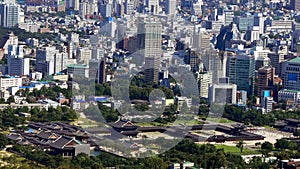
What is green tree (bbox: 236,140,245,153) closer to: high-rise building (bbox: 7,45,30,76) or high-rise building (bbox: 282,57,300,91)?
high-rise building (bbox: 282,57,300,91)

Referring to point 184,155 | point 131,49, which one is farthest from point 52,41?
point 184,155

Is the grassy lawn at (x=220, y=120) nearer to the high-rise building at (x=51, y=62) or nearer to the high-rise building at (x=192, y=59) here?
the high-rise building at (x=192, y=59)

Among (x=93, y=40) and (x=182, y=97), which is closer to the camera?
(x=182, y=97)

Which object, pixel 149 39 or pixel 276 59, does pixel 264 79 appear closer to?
pixel 276 59

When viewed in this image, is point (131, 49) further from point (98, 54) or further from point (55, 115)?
point (55, 115)

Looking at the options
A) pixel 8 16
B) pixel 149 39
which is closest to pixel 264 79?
pixel 149 39
